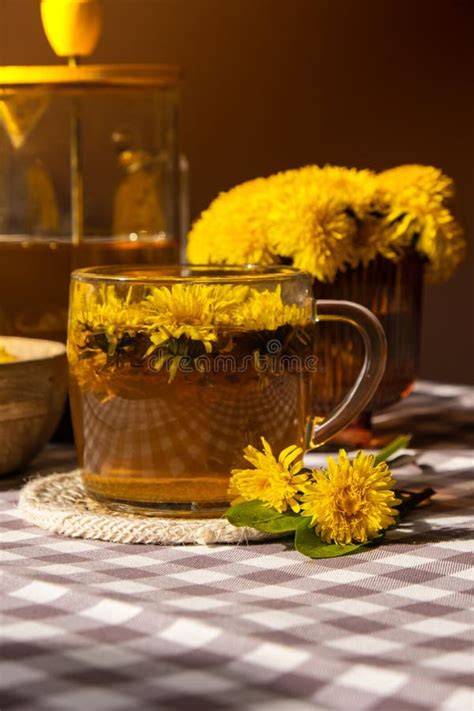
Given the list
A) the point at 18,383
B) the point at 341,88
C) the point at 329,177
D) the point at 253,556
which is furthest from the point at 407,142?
the point at 253,556

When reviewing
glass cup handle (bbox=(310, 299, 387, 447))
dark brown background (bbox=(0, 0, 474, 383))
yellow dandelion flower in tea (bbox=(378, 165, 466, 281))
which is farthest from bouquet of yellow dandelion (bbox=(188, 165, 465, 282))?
dark brown background (bbox=(0, 0, 474, 383))

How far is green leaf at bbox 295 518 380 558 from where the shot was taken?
662 millimetres

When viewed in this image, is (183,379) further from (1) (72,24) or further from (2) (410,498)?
(1) (72,24)

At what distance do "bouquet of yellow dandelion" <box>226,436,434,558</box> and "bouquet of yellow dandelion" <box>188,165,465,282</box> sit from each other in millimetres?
244

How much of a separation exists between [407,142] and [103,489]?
1.63 metres

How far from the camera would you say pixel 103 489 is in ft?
2.42

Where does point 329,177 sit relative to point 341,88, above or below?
A: below

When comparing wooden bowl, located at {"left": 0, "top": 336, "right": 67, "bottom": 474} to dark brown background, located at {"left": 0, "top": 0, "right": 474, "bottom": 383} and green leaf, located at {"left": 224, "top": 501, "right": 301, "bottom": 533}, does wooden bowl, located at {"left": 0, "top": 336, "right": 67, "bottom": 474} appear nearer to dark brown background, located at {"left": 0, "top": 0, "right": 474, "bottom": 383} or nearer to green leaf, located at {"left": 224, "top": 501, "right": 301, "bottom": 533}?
green leaf, located at {"left": 224, "top": 501, "right": 301, "bottom": 533}

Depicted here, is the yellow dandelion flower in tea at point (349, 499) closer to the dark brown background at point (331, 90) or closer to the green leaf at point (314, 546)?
the green leaf at point (314, 546)

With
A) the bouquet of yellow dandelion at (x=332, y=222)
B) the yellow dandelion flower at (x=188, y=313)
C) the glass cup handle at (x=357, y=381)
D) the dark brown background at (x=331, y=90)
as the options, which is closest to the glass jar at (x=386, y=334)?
the bouquet of yellow dandelion at (x=332, y=222)

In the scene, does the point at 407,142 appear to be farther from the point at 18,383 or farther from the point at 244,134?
the point at 18,383

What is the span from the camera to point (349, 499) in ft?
2.18

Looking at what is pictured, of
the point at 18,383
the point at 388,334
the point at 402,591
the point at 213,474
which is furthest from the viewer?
the point at 388,334

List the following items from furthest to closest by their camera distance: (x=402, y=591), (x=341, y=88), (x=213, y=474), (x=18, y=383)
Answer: (x=341, y=88) < (x=18, y=383) < (x=213, y=474) < (x=402, y=591)
